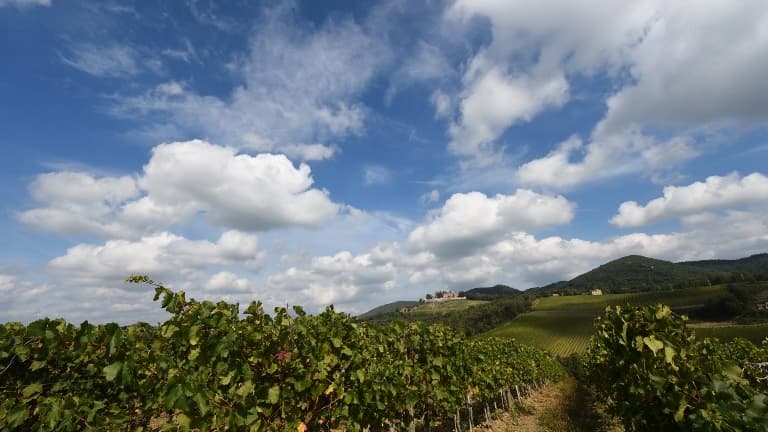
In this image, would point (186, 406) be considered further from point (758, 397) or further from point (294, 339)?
point (758, 397)

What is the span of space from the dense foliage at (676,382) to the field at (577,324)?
69.6 meters

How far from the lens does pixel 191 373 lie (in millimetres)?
5117

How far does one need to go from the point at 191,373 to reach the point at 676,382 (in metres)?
6.35

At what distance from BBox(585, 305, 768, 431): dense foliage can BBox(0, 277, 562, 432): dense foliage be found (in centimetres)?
483

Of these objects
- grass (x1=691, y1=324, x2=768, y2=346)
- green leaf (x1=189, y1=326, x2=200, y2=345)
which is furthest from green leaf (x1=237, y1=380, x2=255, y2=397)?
grass (x1=691, y1=324, x2=768, y2=346)

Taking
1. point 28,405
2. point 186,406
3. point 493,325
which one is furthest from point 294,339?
point 493,325

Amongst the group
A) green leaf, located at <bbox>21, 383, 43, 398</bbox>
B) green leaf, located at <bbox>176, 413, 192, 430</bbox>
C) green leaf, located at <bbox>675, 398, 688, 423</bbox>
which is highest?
green leaf, located at <bbox>21, 383, 43, 398</bbox>

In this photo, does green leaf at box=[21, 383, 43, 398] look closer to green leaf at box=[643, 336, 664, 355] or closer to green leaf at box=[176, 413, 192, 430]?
green leaf at box=[176, 413, 192, 430]

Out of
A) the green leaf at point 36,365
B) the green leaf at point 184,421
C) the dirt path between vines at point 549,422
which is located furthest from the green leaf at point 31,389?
the dirt path between vines at point 549,422

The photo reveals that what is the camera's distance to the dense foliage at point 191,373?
4.74 m

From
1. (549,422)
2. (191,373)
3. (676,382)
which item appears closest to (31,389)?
(191,373)

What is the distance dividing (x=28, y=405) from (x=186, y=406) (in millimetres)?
2374

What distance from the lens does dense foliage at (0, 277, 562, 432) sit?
474cm

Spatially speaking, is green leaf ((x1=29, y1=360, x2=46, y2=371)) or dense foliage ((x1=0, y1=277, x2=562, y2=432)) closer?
dense foliage ((x1=0, y1=277, x2=562, y2=432))
